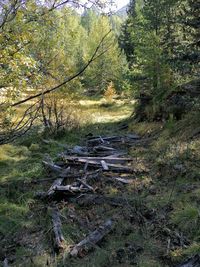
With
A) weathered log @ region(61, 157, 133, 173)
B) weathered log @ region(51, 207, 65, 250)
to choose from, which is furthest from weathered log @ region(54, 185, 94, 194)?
weathered log @ region(61, 157, 133, 173)

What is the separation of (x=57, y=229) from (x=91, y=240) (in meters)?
0.69

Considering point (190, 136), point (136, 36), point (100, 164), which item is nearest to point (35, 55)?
point (100, 164)

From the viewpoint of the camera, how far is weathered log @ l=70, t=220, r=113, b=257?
5.32 metres

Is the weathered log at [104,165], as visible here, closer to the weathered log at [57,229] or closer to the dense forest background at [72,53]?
the dense forest background at [72,53]

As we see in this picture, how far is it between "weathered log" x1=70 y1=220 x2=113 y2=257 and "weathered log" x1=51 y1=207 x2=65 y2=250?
10.7 inches

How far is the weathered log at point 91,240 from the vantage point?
532 centimetres

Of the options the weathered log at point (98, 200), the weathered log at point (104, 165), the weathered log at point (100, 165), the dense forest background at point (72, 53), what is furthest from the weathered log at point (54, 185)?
the dense forest background at point (72, 53)

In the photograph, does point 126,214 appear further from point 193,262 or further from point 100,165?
point 100,165

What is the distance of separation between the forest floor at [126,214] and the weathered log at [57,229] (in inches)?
3.9

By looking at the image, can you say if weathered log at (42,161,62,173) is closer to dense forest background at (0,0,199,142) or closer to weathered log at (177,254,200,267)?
dense forest background at (0,0,199,142)

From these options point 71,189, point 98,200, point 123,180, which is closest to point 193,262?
point 98,200

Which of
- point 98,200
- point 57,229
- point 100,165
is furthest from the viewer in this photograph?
point 100,165

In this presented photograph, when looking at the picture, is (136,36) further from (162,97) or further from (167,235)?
(167,235)

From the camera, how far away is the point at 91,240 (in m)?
5.64
